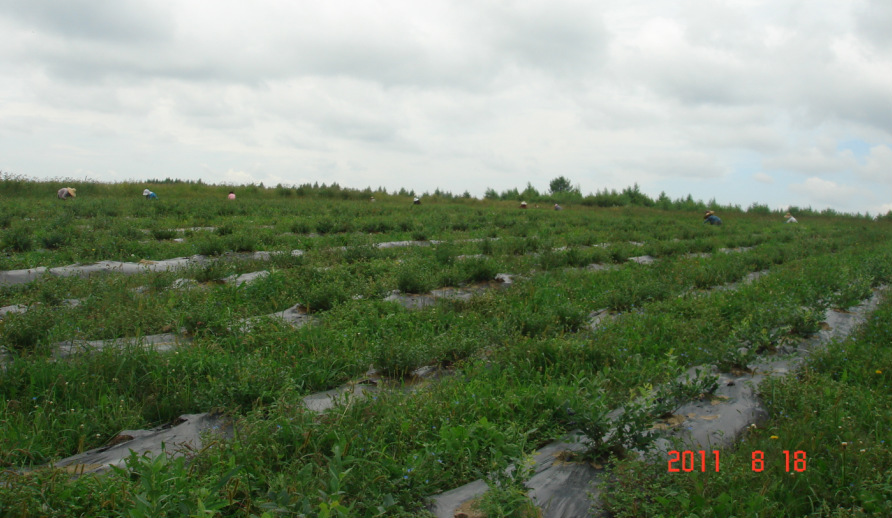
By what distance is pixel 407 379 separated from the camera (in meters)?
4.23

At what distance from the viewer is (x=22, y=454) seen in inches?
A: 115

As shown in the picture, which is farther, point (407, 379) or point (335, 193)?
point (335, 193)

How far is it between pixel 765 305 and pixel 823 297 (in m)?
1.09
